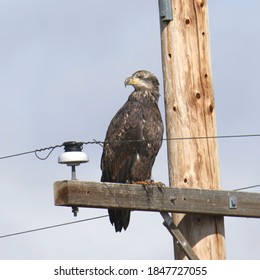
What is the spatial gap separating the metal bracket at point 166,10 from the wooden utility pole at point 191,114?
3 centimetres

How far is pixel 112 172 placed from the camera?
11.3 metres

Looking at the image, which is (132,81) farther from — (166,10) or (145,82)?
(166,10)

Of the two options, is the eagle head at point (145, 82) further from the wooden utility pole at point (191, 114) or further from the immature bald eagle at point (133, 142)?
the wooden utility pole at point (191, 114)

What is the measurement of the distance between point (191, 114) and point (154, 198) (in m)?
0.80

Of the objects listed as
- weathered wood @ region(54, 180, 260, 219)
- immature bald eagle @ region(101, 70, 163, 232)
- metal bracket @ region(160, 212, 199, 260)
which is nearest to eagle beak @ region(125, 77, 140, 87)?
immature bald eagle @ region(101, 70, 163, 232)

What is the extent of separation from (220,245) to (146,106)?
3176mm

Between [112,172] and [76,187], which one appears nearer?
[76,187]

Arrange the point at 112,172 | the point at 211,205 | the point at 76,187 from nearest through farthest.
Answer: the point at 76,187 < the point at 211,205 < the point at 112,172

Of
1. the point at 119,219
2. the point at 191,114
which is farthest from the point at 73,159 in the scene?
the point at 119,219

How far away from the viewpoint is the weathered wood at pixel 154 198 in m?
8.30

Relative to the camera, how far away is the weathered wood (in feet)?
27.2

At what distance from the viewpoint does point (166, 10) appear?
9250 millimetres
